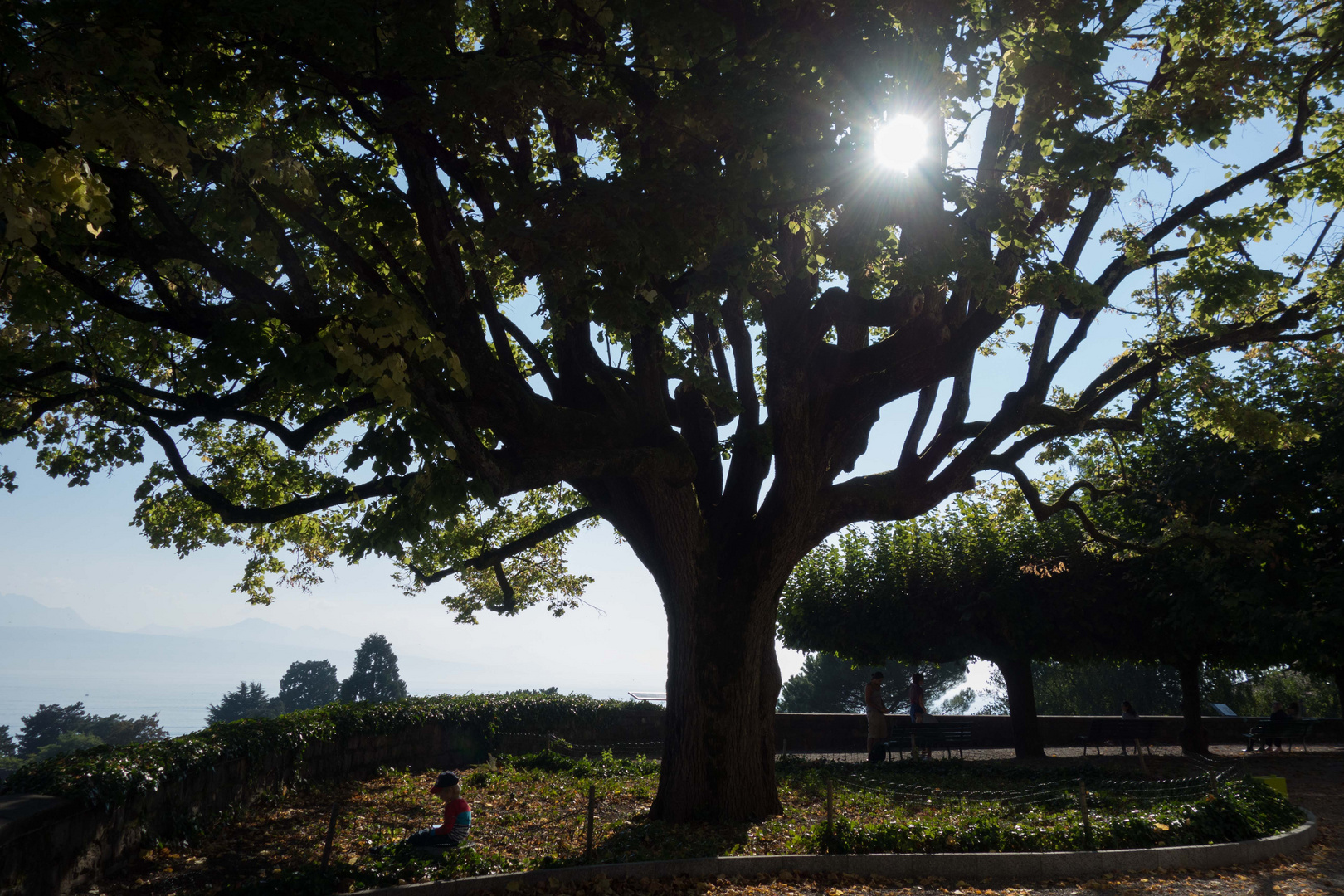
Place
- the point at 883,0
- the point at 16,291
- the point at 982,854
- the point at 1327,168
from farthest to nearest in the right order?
the point at 1327,168 → the point at 982,854 → the point at 883,0 → the point at 16,291

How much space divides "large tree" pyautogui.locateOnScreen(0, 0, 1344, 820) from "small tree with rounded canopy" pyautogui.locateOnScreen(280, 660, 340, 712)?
284ft

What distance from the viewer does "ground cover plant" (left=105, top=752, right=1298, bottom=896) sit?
7.13 m

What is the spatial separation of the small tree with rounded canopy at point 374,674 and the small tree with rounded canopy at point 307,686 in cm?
1397

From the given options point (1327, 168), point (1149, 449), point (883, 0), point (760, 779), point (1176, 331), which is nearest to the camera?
point (883, 0)

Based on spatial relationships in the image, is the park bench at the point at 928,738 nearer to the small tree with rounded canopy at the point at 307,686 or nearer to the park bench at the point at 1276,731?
the park bench at the point at 1276,731

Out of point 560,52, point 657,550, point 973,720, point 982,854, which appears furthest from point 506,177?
point 973,720

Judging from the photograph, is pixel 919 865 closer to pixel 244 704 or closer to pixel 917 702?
pixel 917 702

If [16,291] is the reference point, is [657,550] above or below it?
below

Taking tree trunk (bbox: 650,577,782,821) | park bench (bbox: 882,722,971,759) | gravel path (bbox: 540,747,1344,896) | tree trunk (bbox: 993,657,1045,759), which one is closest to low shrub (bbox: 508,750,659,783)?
tree trunk (bbox: 650,577,782,821)

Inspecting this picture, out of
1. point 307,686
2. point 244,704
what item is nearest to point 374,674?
point 307,686

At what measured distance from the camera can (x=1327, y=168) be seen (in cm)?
1033

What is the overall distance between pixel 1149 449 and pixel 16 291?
21343mm

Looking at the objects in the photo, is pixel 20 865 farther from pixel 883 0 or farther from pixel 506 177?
pixel 883 0

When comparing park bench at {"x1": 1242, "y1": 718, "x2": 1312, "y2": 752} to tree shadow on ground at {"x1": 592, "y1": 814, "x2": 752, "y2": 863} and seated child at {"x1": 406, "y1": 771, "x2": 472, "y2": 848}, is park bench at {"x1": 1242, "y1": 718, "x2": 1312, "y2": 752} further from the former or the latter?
seated child at {"x1": 406, "y1": 771, "x2": 472, "y2": 848}
